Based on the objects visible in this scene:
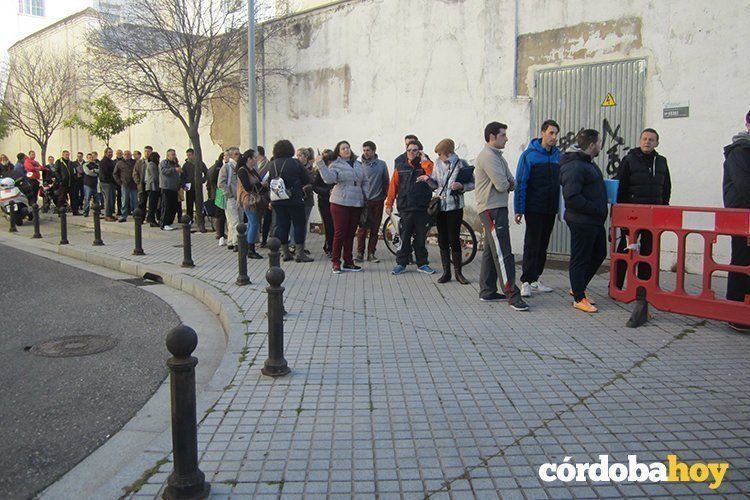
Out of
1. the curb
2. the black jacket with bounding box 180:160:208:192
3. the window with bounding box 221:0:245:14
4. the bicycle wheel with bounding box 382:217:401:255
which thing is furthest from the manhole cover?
the window with bounding box 221:0:245:14

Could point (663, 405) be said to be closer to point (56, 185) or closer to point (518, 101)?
point (518, 101)

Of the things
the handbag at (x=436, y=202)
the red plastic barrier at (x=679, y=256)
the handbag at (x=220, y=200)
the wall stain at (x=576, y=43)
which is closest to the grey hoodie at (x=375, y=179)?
the handbag at (x=436, y=202)

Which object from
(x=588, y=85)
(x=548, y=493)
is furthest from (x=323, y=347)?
(x=588, y=85)

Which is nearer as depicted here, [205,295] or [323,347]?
[323,347]

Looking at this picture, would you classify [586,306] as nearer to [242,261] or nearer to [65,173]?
[242,261]

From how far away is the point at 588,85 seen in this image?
1038cm

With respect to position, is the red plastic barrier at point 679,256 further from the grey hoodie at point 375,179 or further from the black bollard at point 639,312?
the grey hoodie at point 375,179

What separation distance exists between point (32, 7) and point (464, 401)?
187 ft

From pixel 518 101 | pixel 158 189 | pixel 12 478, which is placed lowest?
pixel 12 478

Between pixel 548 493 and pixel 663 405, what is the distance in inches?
65.4

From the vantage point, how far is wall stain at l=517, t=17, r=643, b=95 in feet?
32.7

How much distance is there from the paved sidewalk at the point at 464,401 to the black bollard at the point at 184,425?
18 centimetres

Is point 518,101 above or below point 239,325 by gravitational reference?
above

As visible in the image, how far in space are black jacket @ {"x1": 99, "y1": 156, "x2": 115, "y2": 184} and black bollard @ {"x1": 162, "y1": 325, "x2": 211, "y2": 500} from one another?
16.0 m
